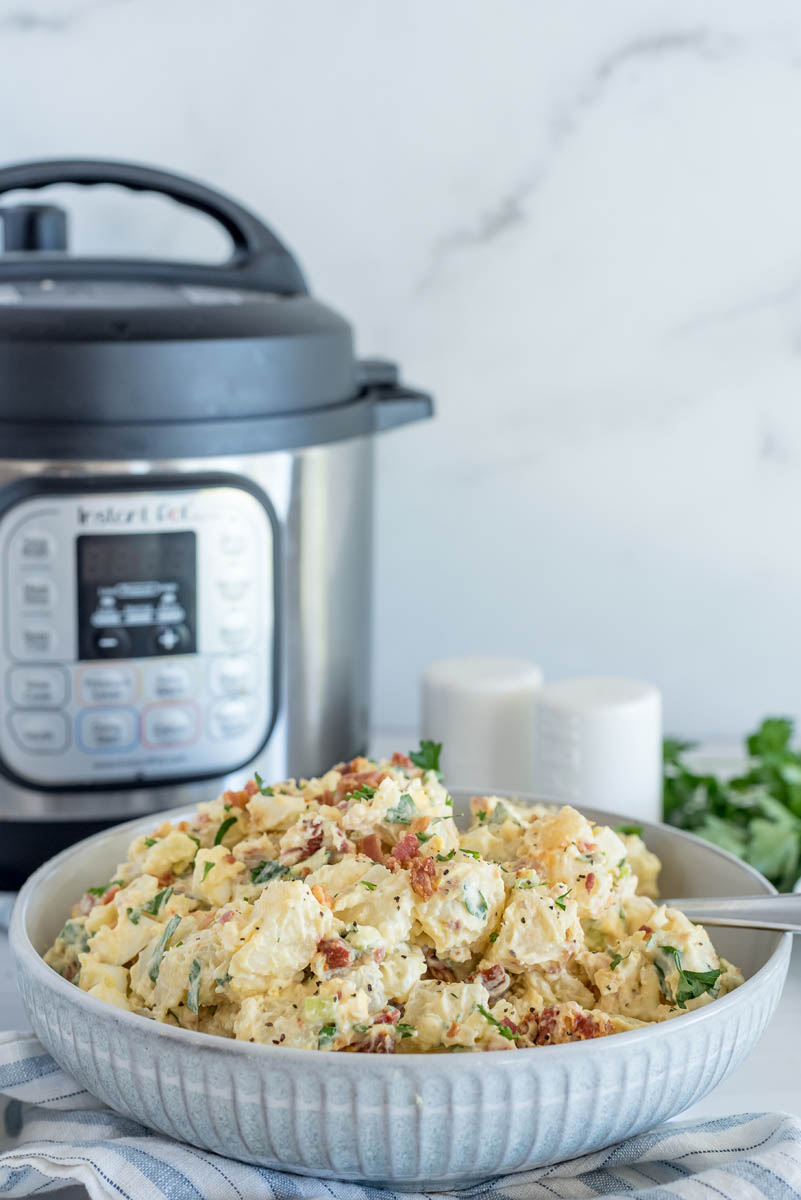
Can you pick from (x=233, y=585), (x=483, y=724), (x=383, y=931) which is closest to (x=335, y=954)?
→ (x=383, y=931)

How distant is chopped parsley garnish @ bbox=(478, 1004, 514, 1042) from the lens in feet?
1.83

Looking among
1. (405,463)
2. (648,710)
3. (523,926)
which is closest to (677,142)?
(405,463)

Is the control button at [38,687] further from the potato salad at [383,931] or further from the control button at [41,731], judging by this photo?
the potato salad at [383,931]

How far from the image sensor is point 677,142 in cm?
116

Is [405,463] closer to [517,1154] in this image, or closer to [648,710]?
[648,710]

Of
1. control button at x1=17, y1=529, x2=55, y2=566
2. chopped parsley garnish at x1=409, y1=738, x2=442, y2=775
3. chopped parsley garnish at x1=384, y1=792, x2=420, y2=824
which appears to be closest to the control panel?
control button at x1=17, y1=529, x2=55, y2=566

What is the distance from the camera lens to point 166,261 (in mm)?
938

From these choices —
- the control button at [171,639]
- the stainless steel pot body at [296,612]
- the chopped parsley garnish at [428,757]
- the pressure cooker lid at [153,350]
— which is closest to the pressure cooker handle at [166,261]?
the pressure cooker lid at [153,350]

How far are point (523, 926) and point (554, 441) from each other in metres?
0.69

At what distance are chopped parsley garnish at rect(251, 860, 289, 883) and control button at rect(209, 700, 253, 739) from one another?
0.78 feet

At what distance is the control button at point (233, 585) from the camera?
0.86 m

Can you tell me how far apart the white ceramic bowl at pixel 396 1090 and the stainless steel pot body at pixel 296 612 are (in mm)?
280

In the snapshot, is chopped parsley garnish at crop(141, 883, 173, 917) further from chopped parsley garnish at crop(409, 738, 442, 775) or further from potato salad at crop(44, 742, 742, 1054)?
chopped parsley garnish at crop(409, 738, 442, 775)

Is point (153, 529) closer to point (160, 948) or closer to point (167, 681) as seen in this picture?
point (167, 681)
